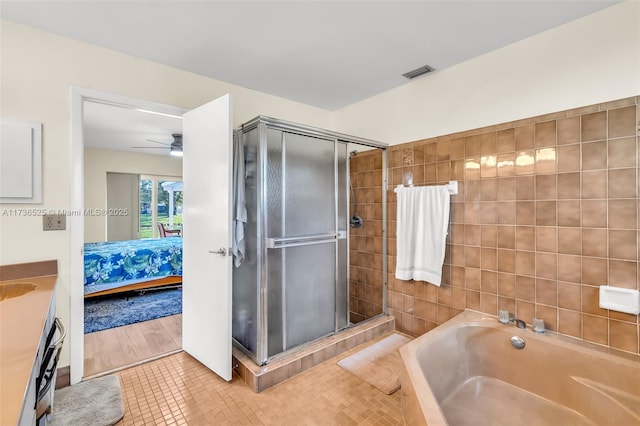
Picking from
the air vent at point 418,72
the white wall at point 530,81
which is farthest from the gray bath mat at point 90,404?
the air vent at point 418,72

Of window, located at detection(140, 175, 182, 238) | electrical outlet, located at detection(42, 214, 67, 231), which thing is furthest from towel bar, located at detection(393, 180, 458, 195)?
window, located at detection(140, 175, 182, 238)

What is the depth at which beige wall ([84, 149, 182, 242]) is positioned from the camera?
17.9ft

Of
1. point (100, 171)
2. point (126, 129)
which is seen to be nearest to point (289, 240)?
point (126, 129)

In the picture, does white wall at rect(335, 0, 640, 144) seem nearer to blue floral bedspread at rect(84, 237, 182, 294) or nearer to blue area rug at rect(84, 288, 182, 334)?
blue area rug at rect(84, 288, 182, 334)

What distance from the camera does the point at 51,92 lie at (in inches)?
78.9

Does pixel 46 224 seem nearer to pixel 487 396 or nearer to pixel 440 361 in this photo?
pixel 440 361

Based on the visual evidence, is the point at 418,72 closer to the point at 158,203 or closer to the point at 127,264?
the point at 127,264

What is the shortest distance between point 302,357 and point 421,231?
4.75ft

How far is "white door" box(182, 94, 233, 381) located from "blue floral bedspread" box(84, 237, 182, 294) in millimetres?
2032

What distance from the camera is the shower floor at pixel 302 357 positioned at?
2020 mm

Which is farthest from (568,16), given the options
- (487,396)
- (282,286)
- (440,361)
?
(282,286)

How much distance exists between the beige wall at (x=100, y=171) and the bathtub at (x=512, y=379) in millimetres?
6019

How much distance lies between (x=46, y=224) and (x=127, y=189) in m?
4.71

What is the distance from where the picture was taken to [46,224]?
2.00 metres
